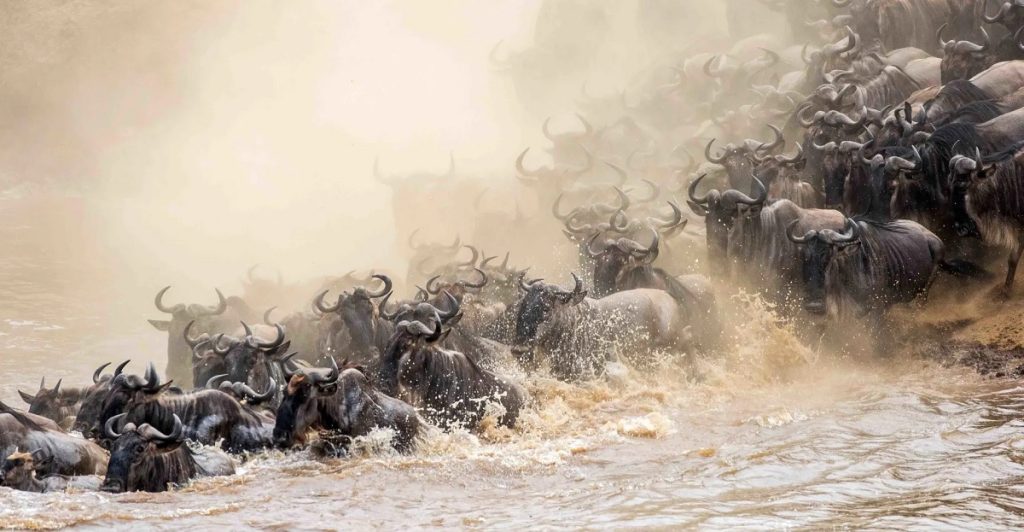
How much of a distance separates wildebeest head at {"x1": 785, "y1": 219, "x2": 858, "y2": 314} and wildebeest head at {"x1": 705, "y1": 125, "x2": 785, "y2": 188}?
2.55 metres

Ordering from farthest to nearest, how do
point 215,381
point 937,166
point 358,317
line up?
point 937,166 < point 358,317 < point 215,381

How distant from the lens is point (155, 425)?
8.83 meters

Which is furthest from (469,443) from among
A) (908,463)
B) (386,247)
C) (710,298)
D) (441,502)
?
(386,247)

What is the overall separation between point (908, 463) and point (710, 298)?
4448 mm

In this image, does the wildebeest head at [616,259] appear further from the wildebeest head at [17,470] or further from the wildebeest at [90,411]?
the wildebeest head at [17,470]

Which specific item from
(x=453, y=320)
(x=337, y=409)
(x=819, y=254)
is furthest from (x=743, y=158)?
(x=337, y=409)

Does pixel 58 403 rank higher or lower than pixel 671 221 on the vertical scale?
lower

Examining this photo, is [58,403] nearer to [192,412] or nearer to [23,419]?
[23,419]

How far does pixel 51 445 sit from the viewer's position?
900cm

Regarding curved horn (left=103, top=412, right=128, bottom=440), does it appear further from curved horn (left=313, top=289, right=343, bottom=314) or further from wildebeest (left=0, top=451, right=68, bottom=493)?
curved horn (left=313, top=289, right=343, bottom=314)

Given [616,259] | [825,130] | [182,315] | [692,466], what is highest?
[825,130]

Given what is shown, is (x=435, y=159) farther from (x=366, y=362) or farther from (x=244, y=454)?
(x=244, y=454)

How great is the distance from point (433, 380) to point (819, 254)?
4.06 metres

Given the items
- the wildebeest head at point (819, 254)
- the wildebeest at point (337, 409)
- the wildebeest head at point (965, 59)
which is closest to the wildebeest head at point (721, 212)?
the wildebeest head at point (819, 254)
